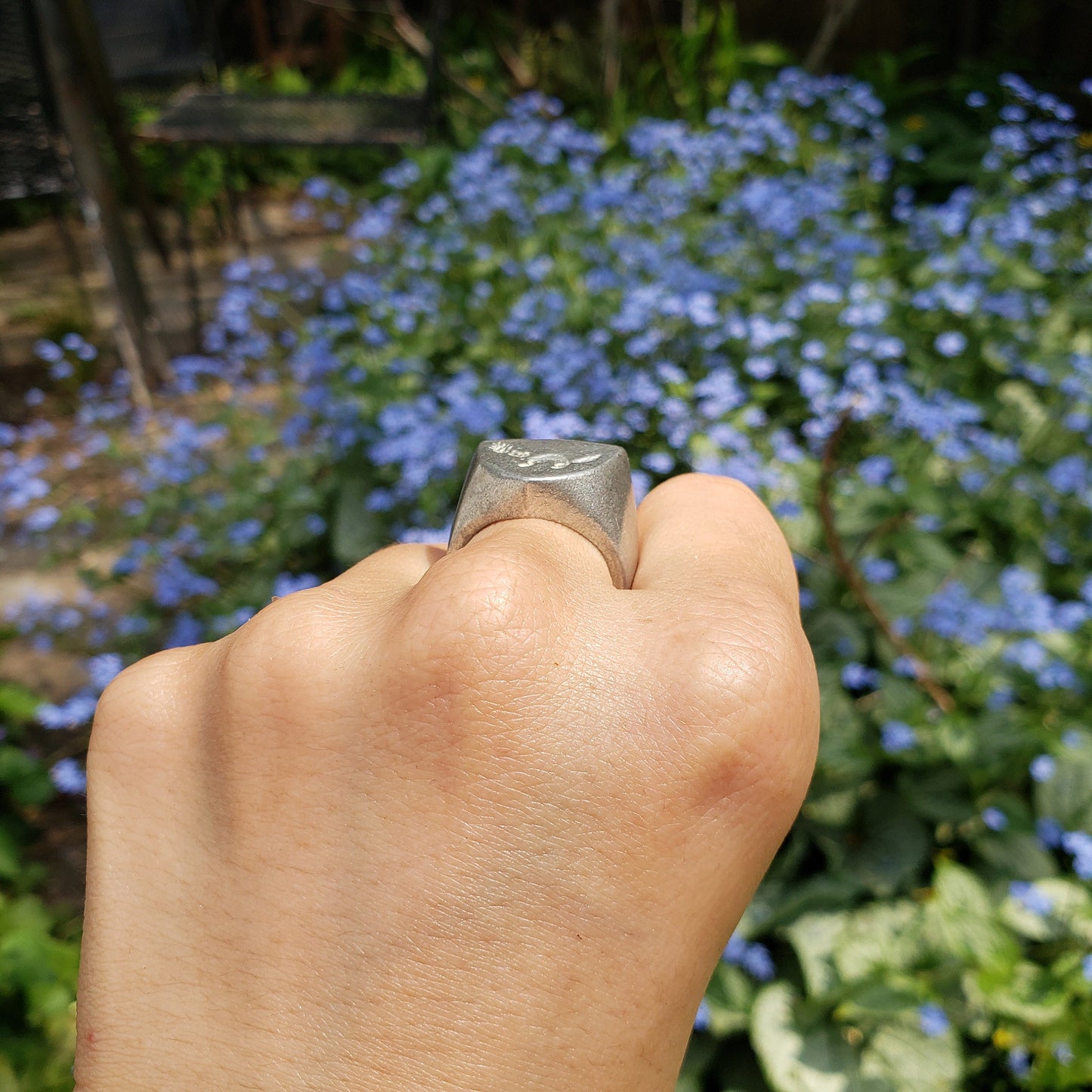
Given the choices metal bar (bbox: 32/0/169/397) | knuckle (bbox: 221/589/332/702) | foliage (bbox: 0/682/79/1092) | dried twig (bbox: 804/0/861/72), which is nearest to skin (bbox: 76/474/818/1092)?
knuckle (bbox: 221/589/332/702)

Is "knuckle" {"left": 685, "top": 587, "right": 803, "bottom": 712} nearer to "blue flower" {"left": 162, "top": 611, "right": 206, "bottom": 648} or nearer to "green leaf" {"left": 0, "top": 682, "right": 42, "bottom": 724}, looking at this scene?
"green leaf" {"left": 0, "top": 682, "right": 42, "bottom": 724}

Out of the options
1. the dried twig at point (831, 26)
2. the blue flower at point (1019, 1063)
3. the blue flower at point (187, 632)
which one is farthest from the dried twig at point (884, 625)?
the dried twig at point (831, 26)

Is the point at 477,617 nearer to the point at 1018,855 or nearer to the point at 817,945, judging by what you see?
the point at 817,945

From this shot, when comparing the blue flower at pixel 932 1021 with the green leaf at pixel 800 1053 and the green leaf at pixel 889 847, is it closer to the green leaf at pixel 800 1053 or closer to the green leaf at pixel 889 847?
the green leaf at pixel 800 1053

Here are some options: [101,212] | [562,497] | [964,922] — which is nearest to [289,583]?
[964,922]

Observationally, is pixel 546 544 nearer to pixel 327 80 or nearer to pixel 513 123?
pixel 513 123

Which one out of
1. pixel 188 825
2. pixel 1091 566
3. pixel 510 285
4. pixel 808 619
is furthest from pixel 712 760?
pixel 510 285
